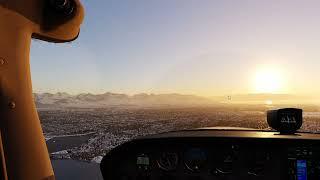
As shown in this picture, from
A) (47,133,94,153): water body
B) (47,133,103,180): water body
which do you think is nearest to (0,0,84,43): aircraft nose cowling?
(47,133,94,153): water body

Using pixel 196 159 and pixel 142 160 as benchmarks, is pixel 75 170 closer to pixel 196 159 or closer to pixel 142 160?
pixel 142 160

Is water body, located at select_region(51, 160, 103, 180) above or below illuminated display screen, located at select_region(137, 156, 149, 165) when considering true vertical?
below

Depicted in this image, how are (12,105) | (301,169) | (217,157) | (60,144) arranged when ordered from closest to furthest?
(12,105) → (301,169) → (217,157) → (60,144)

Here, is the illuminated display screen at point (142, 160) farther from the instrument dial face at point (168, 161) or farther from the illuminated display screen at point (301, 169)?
the illuminated display screen at point (301, 169)

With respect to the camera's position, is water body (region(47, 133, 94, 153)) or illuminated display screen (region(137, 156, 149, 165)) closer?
water body (region(47, 133, 94, 153))

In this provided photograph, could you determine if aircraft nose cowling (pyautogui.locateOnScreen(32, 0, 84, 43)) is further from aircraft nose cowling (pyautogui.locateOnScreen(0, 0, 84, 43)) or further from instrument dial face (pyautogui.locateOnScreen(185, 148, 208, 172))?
instrument dial face (pyautogui.locateOnScreen(185, 148, 208, 172))

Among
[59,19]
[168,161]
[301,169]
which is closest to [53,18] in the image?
[59,19]

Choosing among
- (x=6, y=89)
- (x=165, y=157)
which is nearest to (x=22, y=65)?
(x=6, y=89)

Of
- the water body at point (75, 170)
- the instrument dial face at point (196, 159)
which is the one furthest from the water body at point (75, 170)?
the instrument dial face at point (196, 159)
